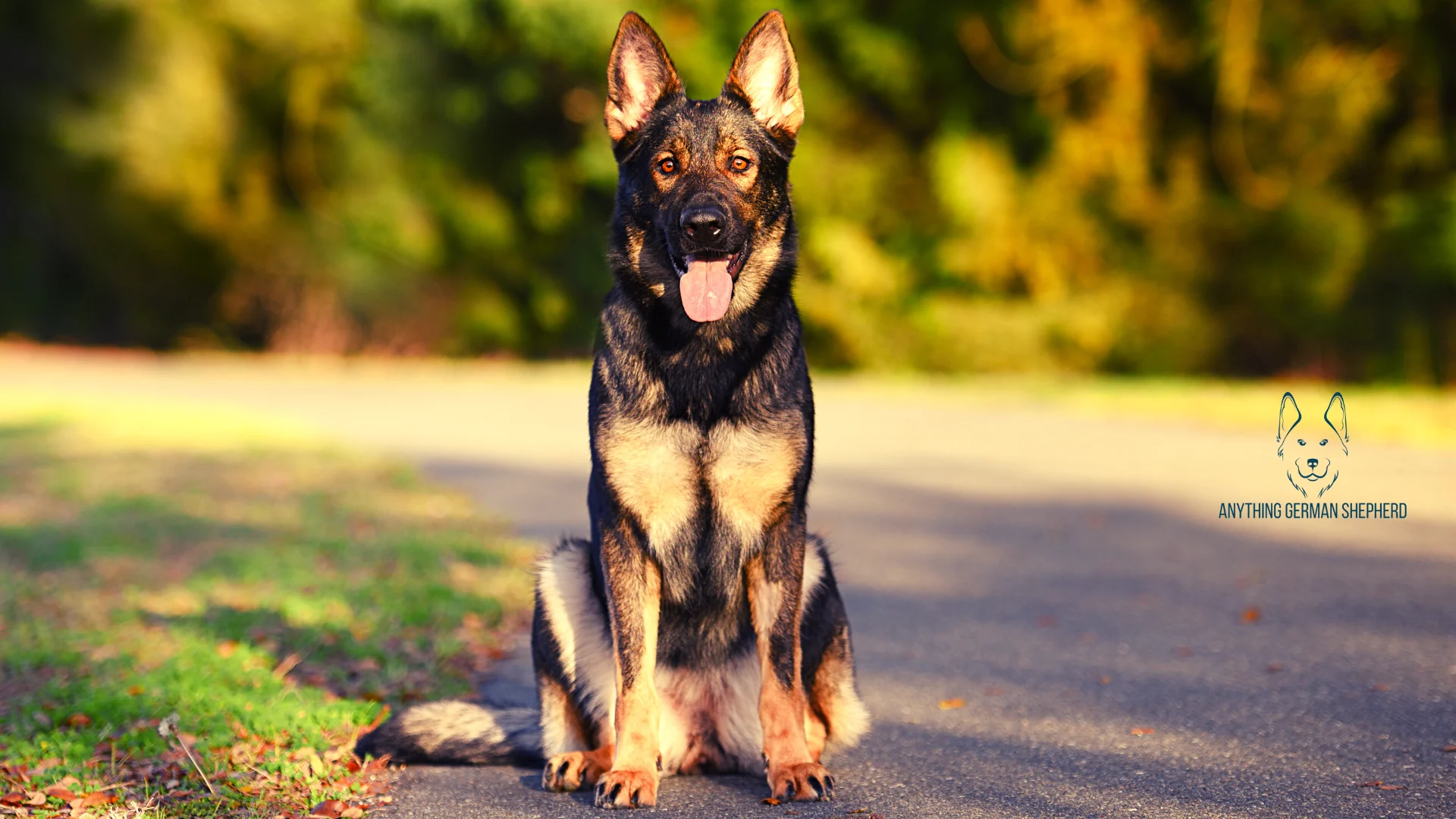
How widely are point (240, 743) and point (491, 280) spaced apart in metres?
25.7

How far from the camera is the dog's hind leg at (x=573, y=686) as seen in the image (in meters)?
4.03

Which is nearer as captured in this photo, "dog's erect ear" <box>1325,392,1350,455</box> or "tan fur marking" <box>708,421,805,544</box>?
"tan fur marking" <box>708,421,805,544</box>

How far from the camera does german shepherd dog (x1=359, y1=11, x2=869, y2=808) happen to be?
12.7ft

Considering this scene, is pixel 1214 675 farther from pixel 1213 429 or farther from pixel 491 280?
pixel 491 280

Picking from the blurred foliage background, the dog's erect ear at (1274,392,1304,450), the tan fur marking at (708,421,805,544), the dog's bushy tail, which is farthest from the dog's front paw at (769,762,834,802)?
the blurred foliage background

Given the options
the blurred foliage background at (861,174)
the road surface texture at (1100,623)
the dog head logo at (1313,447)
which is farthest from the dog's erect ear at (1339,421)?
the blurred foliage background at (861,174)

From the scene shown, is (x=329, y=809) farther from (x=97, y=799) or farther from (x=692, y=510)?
(x=692, y=510)

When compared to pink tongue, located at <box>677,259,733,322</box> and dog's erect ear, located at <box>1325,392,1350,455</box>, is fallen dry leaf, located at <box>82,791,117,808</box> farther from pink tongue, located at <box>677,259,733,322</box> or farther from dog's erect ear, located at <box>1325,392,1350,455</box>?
dog's erect ear, located at <box>1325,392,1350,455</box>

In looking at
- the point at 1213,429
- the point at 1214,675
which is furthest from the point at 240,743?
the point at 1213,429

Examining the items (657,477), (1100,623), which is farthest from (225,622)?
(1100,623)

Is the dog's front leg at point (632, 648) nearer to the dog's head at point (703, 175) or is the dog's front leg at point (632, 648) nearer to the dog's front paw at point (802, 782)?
the dog's front paw at point (802, 782)

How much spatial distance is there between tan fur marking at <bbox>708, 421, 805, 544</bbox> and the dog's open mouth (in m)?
0.40

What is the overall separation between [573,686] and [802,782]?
2.57 ft

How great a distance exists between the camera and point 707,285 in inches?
160
